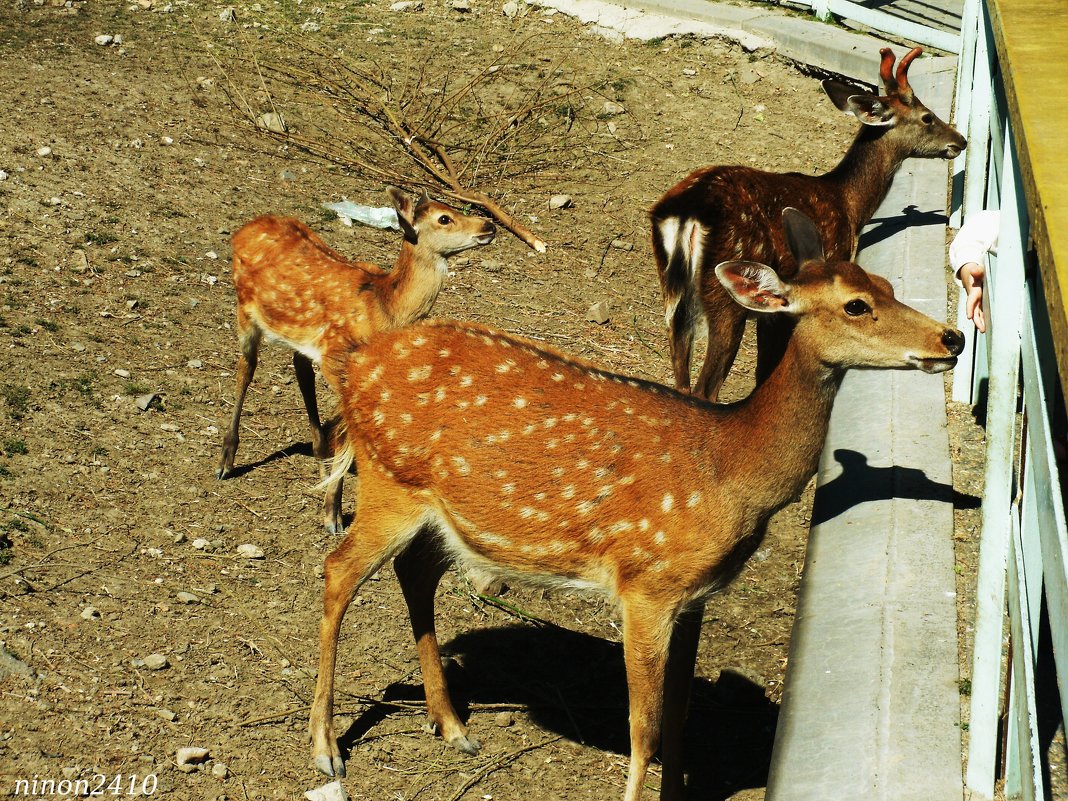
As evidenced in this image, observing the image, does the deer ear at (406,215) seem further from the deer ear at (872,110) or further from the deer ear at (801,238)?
the deer ear at (872,110)

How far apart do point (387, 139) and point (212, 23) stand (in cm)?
301

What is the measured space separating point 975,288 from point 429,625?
2.54 meters

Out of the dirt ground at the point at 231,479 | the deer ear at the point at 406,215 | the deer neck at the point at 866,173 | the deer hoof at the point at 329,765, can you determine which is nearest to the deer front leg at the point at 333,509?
the dirt ground at the point at 231,479

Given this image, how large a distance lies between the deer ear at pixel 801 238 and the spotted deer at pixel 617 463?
0.08 ft

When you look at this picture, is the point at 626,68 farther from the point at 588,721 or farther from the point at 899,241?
the point at 588,721

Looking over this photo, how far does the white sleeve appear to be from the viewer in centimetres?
450

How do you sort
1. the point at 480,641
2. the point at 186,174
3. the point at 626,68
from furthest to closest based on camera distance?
1. the point at 626,68
2. the point at 186,174
3. the point at 480,641

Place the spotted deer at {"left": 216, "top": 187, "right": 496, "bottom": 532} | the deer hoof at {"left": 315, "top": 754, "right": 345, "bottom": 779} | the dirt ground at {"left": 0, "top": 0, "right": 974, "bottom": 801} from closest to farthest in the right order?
the deer hoof at {"left": 315, "top": 754, "right": 345, "bottom": 779}
the dirt ground at {"left": 0, "top": 0, "right": 974, "bottom": 801}
the spotted deer at {"left": 216, "top": 187, "right": 496, "bottom": 532}

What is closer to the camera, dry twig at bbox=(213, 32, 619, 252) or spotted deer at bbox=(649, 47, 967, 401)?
spotted deer at bbox=(649, 47, 967, 401)

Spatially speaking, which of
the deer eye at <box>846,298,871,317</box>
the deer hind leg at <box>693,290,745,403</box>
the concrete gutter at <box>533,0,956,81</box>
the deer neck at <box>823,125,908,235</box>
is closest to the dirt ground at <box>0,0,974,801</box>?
the concrete gutter at <box>533,0,956,81</box>

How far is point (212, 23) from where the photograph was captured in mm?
11789

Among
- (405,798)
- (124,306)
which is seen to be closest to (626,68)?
(124,306)

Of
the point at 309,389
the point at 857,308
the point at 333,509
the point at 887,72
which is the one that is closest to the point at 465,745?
the point at 333,509

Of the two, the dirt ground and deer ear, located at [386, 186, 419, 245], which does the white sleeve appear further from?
deer ear, located at [386, 186, 419, 245]
